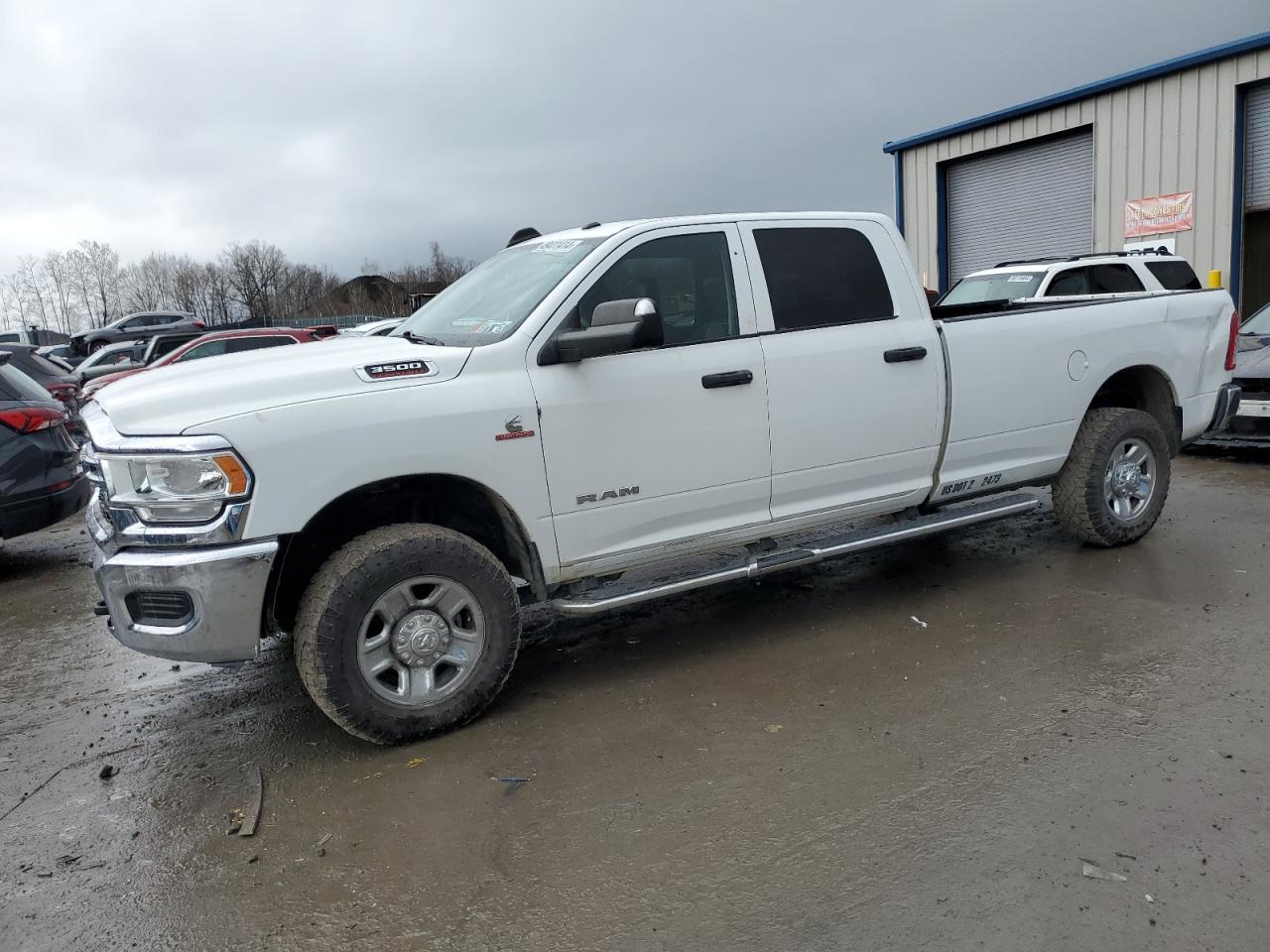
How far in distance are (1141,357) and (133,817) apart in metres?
5.85

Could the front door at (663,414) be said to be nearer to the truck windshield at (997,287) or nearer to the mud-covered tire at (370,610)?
the mud-covered tire at (370,610)

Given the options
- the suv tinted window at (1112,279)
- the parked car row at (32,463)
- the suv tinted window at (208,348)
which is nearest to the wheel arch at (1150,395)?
the suv tinted window at (1112,279)

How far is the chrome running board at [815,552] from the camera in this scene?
421cm

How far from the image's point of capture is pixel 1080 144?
58.8ft

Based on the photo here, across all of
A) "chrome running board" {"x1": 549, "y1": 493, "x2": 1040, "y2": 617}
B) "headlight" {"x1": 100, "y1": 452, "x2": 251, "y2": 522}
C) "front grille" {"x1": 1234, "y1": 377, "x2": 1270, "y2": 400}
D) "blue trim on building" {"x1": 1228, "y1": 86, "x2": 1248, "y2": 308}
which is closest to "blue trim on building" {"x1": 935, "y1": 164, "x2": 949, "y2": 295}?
"blue trim on building" {"x1": 1228, "y1": 86, "x2": 1248, "y2": 308}

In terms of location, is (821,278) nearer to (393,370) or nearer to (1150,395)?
(393,370)

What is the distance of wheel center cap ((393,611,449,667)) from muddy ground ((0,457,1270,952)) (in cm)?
37

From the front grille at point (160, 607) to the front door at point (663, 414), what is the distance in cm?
147

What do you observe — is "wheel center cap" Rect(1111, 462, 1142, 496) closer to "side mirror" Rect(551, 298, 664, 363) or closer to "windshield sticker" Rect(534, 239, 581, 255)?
"side mirror" Rect(551, 298, 664, 363)

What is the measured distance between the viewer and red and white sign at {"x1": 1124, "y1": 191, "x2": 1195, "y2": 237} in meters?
16.0

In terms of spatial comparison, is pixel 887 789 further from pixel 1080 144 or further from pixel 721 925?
pixel 1080 144

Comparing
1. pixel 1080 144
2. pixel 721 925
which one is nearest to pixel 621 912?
pixel 721 925

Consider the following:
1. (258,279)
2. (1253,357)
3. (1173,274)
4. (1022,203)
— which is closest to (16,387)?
(1253,357)

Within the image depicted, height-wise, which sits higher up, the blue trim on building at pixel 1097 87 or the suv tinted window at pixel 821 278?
the blue trim on building at pixel 1097 87
